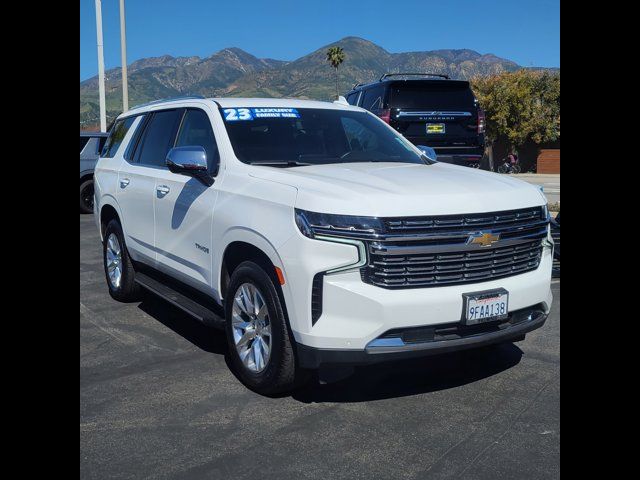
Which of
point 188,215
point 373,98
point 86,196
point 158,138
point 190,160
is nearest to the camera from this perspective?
point 190,160

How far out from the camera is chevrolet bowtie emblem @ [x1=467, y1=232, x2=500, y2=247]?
408 cm

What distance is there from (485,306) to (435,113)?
28.3 ft

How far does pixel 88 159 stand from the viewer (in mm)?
14781

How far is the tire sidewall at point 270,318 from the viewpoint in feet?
13.5

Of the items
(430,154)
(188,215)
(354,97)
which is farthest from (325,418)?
(354,97)

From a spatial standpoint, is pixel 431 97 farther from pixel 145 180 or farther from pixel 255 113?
pixel 255 113

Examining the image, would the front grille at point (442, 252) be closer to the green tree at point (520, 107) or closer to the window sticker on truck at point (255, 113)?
the window sticker on truck at point (255, 113)

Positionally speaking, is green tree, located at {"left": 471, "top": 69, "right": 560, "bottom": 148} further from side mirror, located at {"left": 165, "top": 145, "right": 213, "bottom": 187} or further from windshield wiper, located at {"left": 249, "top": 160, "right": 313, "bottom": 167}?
side mirror, located at {"left": 165, "top": 145, "right": 213, "bottom": 187}

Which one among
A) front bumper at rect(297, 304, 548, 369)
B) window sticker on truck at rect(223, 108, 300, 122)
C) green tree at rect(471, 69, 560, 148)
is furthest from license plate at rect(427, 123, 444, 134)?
green tree at rect(471, 69, 560, 148)
